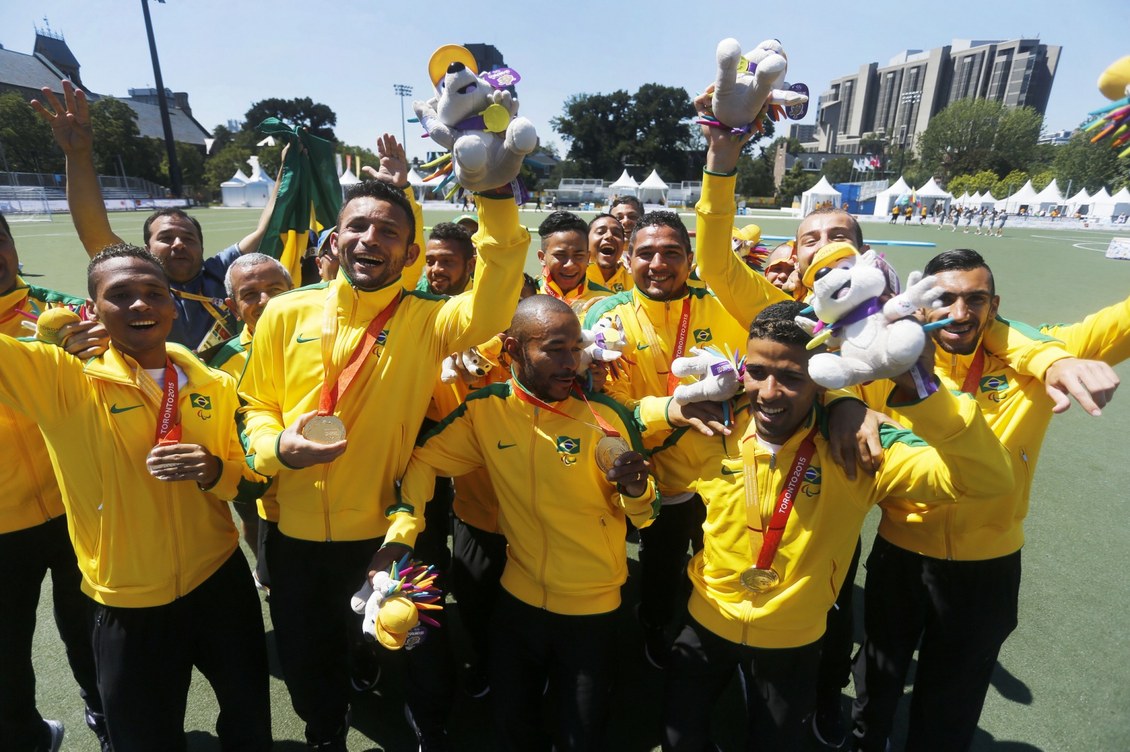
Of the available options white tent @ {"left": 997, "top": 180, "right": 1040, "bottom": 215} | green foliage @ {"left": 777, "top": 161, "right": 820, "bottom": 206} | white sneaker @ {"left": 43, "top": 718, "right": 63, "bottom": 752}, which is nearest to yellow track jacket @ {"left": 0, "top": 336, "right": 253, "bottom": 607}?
white sneaker @ {"left": 43, "top": 718, "right": 63, "bottom": 752}

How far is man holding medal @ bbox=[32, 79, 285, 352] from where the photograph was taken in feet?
12.2

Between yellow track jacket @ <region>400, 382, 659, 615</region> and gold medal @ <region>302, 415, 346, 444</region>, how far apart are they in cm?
45

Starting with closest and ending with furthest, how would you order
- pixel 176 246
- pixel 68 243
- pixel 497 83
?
pixel 497 83 < pixel 176 246 < pixel 68 243

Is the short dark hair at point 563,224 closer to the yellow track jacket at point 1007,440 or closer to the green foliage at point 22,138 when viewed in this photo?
the yellow track jacket at point 1007,440

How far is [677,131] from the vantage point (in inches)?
3383

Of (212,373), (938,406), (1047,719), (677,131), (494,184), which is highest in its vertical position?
(677,131)

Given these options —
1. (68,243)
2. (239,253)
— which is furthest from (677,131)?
(239,253)

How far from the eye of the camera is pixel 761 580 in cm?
232

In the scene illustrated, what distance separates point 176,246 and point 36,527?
2238 millimetres

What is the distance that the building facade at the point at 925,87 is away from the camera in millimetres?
112062

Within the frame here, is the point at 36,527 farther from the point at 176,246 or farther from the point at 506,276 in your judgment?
the point at 506,276

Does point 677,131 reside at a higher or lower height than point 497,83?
higher

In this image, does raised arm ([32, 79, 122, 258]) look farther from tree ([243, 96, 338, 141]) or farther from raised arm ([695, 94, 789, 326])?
tree ([243, 96, 338, 141])

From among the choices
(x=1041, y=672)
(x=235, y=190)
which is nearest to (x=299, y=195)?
(x=1041, y=672)
